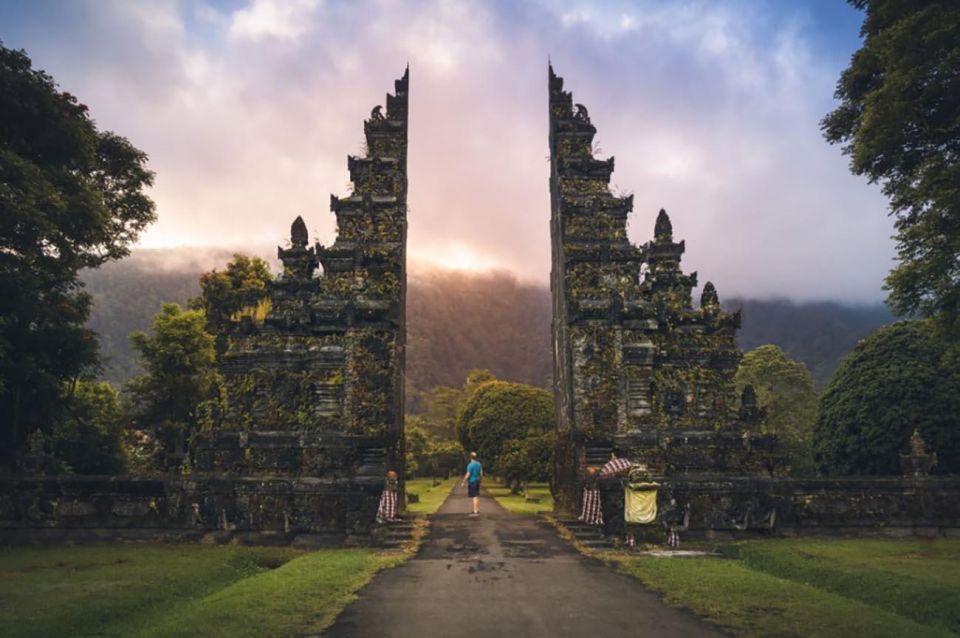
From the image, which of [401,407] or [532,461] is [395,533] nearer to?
[401,407]

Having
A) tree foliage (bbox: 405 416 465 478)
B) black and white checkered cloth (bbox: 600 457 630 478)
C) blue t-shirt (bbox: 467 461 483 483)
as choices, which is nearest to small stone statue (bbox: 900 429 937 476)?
black and white checkered cloth (bbox: 600 457 630 478)

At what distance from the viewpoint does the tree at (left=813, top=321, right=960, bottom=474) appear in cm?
2809

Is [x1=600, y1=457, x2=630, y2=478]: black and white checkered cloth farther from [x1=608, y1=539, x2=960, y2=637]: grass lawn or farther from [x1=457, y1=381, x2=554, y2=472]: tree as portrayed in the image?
[x1=457, y1=381, x2=554, y2=472]: tree

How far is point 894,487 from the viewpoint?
17125mm

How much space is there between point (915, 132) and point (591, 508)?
1248 cm

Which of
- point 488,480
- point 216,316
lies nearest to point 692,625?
point 216,316

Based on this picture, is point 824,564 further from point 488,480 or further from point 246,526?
point 488,480

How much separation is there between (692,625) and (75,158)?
22102 mm

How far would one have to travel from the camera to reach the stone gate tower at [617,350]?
22.8 metres

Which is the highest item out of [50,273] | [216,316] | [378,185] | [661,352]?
Result: [378,185]

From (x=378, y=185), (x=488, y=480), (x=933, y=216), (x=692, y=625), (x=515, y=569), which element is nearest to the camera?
(x=692, y=625)

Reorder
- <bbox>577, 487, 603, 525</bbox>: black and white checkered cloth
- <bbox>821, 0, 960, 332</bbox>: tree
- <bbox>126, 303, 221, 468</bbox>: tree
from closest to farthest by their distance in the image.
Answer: <bbox>821, 0, 960, 332</bbox>: tree → <bbox>577, 487, 603, 525</bbox>: black and white checkered cloth → <bbox>126, 303, 221, 468</bbox>: tree

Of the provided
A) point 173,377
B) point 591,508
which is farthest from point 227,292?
point 591,508

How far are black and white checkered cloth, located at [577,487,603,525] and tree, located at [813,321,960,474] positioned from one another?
18.4 metres
